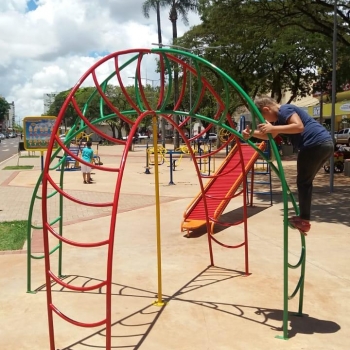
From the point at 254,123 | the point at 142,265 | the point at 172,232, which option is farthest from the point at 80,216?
the point at 254,123

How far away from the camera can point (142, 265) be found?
582 cm

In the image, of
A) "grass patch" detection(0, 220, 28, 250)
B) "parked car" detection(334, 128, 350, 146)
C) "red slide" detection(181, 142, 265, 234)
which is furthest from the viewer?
"parked car" detection(334, 128, 350, 146)

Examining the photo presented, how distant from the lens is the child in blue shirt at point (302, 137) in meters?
3.70

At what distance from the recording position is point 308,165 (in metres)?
3.81

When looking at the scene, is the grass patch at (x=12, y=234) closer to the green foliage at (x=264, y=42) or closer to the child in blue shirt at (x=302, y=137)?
the child in blue shirt at (x=302, y=137)

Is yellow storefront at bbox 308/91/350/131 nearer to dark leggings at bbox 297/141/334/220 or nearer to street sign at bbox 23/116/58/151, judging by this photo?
street sign at bbox 23/116/58/151

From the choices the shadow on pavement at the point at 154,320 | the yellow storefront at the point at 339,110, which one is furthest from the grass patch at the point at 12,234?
the yellow storefront at the point at 339,110

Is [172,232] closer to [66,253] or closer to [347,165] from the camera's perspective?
[66,253]

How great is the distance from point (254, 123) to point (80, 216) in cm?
603

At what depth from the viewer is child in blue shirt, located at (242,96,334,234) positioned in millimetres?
3701

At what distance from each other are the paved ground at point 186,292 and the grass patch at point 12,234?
269 millimetres

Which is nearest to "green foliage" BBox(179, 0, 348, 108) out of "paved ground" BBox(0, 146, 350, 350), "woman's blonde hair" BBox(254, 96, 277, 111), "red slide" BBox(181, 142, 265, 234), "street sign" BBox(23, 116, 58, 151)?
"red slide" BBox(181, 142, 265, 234)

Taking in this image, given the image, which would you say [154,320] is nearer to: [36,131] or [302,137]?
[302,137]

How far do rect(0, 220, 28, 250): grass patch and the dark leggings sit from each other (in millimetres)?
4391
